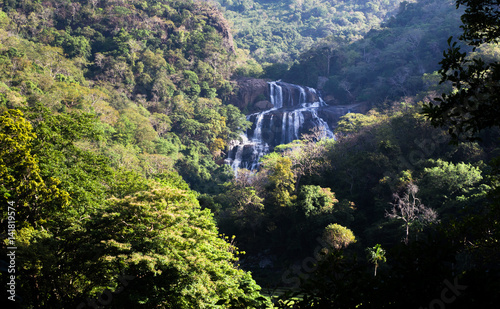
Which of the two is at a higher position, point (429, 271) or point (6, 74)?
point (6, 74)

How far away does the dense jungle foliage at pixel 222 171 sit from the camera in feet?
11.0

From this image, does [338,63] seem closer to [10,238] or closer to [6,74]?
[6,74]

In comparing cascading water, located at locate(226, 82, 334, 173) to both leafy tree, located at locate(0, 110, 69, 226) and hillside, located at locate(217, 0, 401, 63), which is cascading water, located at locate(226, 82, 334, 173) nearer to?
leafy tree, located at locate(0, 110, 69, 226)

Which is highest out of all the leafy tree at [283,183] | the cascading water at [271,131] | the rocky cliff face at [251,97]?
the rocky cliff face at [251,97]

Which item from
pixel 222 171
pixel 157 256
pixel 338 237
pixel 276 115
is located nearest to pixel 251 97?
pixel 276 115

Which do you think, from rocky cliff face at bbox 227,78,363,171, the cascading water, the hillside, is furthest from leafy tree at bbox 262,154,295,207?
the hillside

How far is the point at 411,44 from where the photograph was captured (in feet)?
135

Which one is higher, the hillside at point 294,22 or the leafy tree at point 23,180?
the hillside at point 294,22

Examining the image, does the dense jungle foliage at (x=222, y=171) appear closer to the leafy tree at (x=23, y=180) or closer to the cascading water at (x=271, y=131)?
the leafy tree at (x=23, y=180)

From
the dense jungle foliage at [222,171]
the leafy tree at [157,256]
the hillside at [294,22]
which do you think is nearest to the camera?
the dense jungle foliage at [222,171]

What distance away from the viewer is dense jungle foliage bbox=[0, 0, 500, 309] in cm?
337

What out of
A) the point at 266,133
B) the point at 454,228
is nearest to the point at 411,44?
the point at 266,133

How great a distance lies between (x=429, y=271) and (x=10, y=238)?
8.55 meters

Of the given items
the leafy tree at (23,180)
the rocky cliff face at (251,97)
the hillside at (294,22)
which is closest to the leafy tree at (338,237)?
the leafy tree at (23,180)
